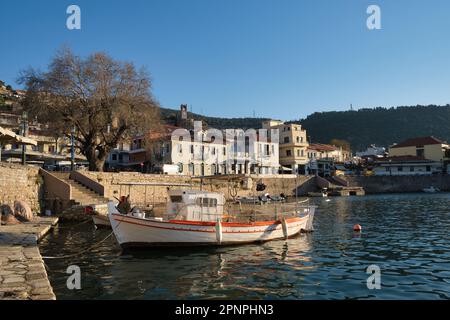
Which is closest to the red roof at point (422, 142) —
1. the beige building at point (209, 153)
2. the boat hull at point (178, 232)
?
the beige building at point (209, 153)

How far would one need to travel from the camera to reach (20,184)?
25.9m

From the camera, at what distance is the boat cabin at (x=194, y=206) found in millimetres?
18578

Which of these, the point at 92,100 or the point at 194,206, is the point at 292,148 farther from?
the point at 194,206

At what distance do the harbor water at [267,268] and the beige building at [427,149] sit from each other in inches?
3327

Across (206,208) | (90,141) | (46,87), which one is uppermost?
(46,87)

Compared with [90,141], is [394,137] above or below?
above

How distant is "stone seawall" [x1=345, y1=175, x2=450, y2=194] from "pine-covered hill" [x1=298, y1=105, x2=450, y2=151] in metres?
63.2

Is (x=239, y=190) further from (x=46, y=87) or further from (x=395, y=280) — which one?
(x=395, y=280)

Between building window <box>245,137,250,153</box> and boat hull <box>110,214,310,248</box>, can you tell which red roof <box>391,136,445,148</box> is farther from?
boat hull <box>110,214,310,248</box>

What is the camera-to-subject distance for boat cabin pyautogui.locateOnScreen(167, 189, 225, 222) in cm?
1858

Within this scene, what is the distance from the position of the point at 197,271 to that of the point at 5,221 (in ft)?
42.4

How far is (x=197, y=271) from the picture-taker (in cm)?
1307

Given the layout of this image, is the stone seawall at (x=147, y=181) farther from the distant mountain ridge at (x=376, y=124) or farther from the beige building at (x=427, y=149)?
the distant mountain ridge at (x=376, y=124)

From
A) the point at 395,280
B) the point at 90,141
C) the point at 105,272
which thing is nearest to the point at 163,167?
the point at 90,141
